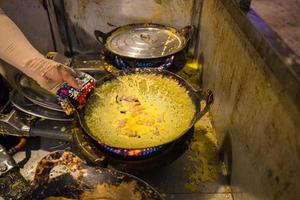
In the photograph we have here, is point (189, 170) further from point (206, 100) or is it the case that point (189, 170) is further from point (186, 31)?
point (186, 31)

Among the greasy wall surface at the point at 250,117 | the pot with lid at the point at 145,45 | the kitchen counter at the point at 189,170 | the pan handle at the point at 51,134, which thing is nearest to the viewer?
the greasy wall surface at the point at 250,117

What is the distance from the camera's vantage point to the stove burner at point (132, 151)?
46.7 inches

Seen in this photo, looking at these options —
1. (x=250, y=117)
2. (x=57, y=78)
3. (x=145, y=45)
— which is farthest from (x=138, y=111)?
(x=145, y=45)

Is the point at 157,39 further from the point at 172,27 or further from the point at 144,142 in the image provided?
the point at 144,142

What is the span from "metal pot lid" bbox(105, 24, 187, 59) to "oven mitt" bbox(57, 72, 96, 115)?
55 centimetres

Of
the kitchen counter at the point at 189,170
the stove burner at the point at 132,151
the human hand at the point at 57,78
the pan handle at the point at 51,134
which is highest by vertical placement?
the human hand at the point at 57,78

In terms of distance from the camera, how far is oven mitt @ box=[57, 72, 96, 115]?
1.37m

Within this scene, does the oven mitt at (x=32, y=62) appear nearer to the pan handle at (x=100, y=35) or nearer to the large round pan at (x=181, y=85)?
the large round pan at (x=181, y=85)

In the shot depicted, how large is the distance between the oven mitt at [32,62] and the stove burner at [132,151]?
1.22 feet

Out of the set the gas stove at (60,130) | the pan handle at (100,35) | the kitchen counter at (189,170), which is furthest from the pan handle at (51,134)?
the pan handle at (100,35)

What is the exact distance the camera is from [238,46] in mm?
1301

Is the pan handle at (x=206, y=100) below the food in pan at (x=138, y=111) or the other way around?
the other way around

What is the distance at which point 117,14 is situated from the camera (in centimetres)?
225

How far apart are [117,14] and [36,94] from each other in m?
0.97
